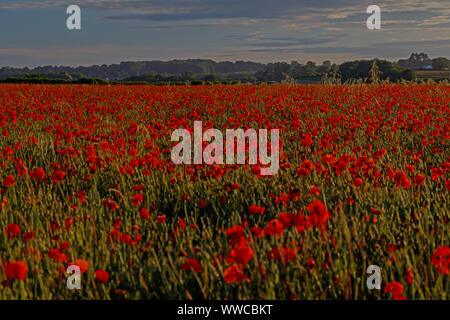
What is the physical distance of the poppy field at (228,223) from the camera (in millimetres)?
2250

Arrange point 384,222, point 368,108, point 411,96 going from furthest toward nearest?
point 411,96
point 368,108
point 384,222

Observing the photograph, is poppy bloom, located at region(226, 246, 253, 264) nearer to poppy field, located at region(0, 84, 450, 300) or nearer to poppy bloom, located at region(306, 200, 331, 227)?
poppy field, located at region(0, 84, 450, 300)

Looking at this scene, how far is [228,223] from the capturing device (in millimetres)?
3246

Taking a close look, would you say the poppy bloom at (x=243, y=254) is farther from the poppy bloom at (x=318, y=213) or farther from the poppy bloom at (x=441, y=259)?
the poppy bloom at (x=441, y=259)

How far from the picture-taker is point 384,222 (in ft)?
9.61

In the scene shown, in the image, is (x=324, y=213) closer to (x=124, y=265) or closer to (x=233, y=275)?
(x=233, y=275)

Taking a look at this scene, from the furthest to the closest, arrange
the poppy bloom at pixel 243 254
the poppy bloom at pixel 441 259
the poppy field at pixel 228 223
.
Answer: the poppy field at pixel 228 223
the poppy bloom at pixel 441 259
the poppy bloom at pixel 243 254

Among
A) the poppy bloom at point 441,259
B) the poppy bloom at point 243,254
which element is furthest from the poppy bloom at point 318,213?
the poppy bloom at point 441,259

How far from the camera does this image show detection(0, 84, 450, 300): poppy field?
2250 millimetres

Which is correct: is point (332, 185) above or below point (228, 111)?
below

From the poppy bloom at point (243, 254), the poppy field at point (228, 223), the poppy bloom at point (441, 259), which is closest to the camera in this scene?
the poppy bloom at point (243, 254)

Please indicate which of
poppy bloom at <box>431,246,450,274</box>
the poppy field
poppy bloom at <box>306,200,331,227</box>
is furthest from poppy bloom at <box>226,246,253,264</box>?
poppy bloom at <box>431,246,450,274</box>
